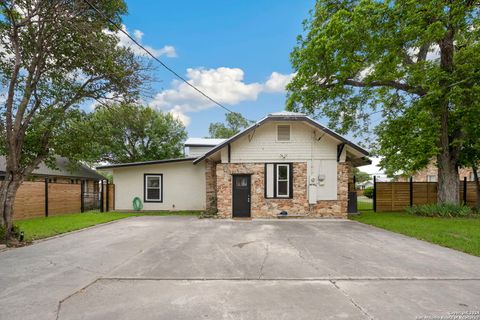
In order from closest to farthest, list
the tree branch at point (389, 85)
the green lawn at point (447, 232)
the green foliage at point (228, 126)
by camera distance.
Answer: the green lawn at point (447, 232) < the tree branch at point (389, 85) < the green foliage at point (228, 126)

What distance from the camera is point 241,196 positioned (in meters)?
11.8

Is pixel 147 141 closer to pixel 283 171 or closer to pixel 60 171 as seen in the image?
pixel 60 171

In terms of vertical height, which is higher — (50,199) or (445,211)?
(50,199)

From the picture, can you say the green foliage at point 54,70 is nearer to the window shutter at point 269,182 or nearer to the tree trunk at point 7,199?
the tree trunk at point 7,199

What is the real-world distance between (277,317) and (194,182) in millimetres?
12463

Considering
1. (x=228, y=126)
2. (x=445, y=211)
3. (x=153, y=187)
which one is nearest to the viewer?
(x=445, y=211)

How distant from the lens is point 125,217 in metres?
12.2

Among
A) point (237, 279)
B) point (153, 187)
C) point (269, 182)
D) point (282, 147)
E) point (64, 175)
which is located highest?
point (282, 147)

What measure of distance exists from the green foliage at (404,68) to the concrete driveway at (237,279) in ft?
23.1

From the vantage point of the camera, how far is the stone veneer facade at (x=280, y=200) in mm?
11586

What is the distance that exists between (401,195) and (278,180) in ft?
26.6

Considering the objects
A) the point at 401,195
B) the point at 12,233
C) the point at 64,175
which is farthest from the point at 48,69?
the point at 401,195

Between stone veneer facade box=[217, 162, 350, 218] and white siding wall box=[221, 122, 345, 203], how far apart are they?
0.25m

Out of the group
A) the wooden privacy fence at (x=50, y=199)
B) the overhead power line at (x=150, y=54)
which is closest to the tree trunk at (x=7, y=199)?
the overhead power line at (x=150, y=54)
